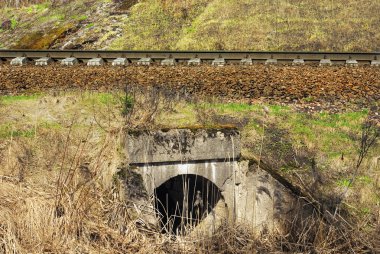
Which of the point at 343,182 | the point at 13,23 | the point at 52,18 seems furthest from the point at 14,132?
the point at 13,23

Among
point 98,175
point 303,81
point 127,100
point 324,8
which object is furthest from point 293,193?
point 324,8

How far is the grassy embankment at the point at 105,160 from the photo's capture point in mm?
4172

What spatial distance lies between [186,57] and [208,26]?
25.4 feet

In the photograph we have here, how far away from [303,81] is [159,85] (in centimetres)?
367

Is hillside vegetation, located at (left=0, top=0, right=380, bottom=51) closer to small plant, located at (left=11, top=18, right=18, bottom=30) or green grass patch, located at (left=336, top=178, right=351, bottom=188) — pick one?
small plant, located at (left=11, top=18, right=18, bottom=30)

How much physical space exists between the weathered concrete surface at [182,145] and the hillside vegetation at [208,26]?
40.0ft

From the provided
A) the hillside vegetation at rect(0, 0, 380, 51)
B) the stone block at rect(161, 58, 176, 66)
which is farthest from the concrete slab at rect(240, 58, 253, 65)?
the hillside vegetation at rect(0, 0, 380, 51)

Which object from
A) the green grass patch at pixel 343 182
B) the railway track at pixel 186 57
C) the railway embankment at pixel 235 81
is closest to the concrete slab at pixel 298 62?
the railway track at pixel 186 57

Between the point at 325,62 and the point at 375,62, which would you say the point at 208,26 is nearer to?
the point at 325,62

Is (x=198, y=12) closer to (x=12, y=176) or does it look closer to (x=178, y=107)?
(x=178, y=107)

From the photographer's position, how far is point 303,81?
32.6ft

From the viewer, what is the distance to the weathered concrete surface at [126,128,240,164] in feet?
18.1

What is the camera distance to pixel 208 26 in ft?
66.7

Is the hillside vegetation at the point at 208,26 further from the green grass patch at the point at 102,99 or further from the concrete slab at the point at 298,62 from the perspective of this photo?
the green grass patch at the point at 102,99
